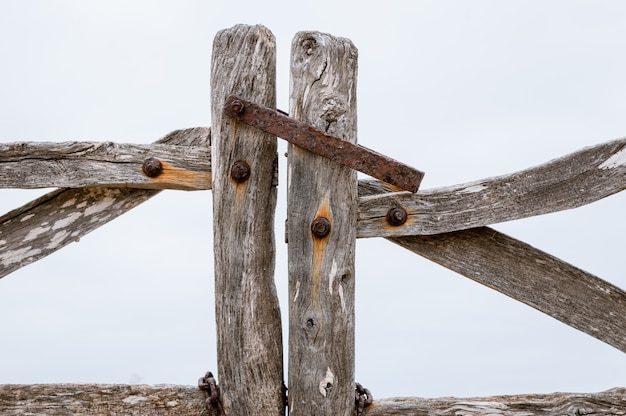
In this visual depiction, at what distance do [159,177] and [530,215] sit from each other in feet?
4.75

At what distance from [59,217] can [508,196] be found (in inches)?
70.2

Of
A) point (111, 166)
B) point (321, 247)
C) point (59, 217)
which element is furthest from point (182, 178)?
point (321, 247)

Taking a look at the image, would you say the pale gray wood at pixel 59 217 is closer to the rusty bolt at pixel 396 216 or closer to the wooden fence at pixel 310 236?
the wooden fence at pixel 310 236

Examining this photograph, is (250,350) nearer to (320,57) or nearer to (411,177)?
(411,177)

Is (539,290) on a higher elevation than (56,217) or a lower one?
lower

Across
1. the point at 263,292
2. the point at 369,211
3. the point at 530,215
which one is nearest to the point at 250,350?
the point at 263,292

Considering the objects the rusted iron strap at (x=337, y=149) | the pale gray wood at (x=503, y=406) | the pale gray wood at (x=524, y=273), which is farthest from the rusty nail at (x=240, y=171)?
the pale gray wood at (x=503, y=406)

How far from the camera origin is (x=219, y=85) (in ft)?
11.7

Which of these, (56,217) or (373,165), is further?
(56,217)

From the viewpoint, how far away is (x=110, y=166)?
3.63 m

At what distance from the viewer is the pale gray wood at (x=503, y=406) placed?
3535 millimetres

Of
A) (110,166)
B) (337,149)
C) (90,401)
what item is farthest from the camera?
(110,166)

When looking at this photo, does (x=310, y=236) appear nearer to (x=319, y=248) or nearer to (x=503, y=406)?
(x=319, y=248)

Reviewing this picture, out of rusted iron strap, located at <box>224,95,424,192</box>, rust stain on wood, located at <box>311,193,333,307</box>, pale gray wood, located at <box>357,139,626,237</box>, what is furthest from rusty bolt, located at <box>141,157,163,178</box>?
pale gray wood, located at <box>357,139,626,237</box>
